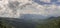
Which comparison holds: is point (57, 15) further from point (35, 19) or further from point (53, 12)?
point (35, 19)

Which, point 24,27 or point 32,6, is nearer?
point 24,27

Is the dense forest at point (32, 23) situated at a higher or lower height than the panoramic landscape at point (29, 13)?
lower

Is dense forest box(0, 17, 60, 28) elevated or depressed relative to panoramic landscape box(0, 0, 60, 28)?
depressed

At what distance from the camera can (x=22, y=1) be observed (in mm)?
1108

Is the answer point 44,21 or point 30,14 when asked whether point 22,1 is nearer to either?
point 30,14

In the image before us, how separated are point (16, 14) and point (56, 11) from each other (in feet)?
1.21

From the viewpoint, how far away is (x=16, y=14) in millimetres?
1032

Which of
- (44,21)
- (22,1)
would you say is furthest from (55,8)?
(22,1)

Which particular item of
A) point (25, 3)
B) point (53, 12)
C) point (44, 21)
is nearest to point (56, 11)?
point (53, 12)

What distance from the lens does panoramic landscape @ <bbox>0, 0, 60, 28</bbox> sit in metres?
0.96

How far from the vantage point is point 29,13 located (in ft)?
3.44

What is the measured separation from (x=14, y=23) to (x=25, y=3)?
0.81ft

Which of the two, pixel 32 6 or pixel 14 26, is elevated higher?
pixel 32 6

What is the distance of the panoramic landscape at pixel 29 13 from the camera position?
96 centimetres
